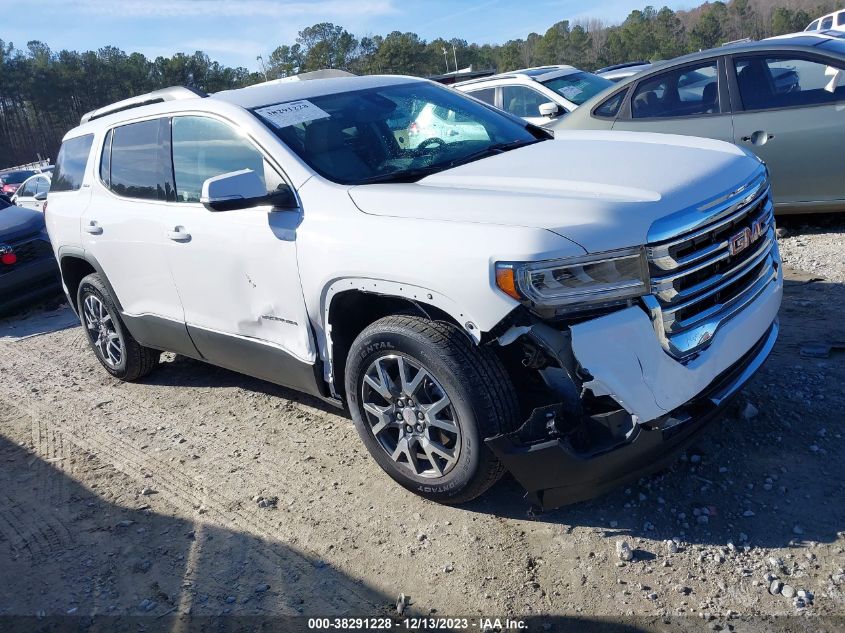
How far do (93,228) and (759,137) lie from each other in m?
5.30

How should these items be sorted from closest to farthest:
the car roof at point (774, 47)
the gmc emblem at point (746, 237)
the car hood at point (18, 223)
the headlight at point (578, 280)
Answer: the headlight at point (578, 280) → the gmc emblem at point (746, 237) → the car roof at point (774, 47) → the car hood at point (18, 223)

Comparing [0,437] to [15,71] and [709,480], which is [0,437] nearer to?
[709,480]

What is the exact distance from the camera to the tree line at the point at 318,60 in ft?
199

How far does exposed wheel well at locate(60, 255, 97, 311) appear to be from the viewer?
565 centimetres

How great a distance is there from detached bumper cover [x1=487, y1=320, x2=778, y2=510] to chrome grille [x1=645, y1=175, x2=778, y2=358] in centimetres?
25

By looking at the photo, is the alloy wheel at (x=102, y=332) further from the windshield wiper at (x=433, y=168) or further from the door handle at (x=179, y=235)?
the windshield wiper at (x=433, y=168)

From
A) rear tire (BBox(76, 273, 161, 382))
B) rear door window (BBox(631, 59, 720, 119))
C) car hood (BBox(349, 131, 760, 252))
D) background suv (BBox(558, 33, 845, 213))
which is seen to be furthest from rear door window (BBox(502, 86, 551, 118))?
car hood (BBox(349, 131, 760, 252))

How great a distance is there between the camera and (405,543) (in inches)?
128

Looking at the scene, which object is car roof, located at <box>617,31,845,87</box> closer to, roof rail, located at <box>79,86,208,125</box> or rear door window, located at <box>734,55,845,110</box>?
rear door window, located at <box>734,55,845,110</box>

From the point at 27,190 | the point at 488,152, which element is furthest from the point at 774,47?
the point at 27,190

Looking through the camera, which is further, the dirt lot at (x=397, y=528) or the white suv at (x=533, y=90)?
the white suv at (x=533, y=90)

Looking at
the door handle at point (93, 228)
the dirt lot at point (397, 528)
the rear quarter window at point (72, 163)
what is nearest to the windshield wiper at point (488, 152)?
the dirt lot at point (397, 528)

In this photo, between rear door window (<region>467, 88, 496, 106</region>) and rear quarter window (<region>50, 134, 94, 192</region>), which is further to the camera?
rear door window (<region>467, 88, 496, 106</region>)

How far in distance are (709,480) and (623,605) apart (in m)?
0.86
